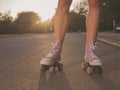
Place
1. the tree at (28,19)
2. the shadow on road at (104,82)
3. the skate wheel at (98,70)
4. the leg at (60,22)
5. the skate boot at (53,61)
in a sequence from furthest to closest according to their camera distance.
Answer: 1. the tree at (28,19)
2. the leg at (60,22)
3. the skate boot at (53,61)
4. the skate wheel at (98,70)
5. the shadow on road at (104,82)

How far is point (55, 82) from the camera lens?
3.46 meters

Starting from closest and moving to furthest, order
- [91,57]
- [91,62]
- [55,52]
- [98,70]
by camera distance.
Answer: [98,70], [91,62], [91,57], [55,52]

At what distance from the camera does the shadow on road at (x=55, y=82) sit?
3.20 meters

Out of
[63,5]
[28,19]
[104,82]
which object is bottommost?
[28,19]

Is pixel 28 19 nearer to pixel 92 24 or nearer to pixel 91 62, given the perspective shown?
pixel 92 24

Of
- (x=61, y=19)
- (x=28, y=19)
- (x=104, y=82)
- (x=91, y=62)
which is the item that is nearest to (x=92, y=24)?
(x=61, y=19)

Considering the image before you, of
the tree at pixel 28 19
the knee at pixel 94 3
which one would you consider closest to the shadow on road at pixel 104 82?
the knee at pixel 94 3

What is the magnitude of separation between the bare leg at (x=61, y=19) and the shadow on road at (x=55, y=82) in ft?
1.94

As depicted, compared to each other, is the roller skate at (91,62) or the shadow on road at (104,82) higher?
the roller skate at (91,62)

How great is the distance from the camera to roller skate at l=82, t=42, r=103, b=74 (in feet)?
12.8

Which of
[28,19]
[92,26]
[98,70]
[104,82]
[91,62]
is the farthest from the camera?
[28,19]

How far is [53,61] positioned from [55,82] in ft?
2.18

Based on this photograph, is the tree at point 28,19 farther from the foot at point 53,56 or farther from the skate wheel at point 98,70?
the skate wheel at point 98,70

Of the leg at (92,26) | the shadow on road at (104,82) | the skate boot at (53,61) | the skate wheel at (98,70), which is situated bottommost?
the shadow on road at (104,82)
